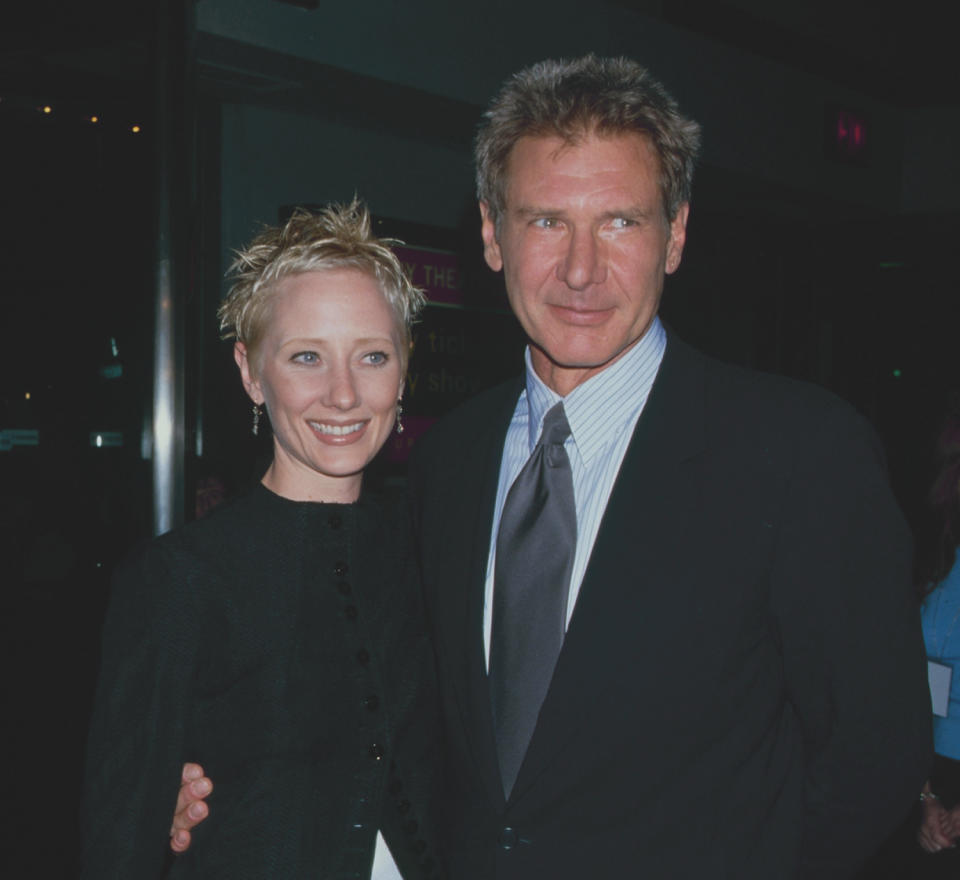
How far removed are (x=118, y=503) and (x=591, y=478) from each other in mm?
2825

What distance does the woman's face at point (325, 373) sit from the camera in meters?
1.48

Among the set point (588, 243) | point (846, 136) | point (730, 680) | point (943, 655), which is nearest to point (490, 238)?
point (588, 243)

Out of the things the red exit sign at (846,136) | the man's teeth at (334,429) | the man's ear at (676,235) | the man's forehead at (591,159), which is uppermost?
the red exit sign at (846,136)

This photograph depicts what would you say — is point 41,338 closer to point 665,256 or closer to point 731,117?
point 665,256

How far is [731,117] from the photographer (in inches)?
211

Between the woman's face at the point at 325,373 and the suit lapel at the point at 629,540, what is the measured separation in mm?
401

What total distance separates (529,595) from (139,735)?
555 mm

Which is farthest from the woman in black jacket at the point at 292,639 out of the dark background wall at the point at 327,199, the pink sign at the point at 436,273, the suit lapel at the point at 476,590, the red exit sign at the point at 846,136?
the red exit sign at the point at 846,136

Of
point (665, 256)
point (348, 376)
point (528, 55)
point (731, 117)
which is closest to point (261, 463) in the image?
point (348, 376)

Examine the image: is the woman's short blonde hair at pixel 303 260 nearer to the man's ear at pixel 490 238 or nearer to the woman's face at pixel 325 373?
the woman's face at pixel 325 373

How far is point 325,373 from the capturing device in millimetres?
1497

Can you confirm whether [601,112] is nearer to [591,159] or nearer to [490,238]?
[591,159]

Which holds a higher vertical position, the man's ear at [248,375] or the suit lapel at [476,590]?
the man's ear at [248,375]

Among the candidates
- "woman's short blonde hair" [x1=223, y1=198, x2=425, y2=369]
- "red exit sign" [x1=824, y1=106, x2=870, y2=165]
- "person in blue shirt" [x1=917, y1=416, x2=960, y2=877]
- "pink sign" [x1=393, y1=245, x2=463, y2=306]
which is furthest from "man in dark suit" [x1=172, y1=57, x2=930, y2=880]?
"red exit sign" [x1=824, y1=106, x2=870, y2=165]
